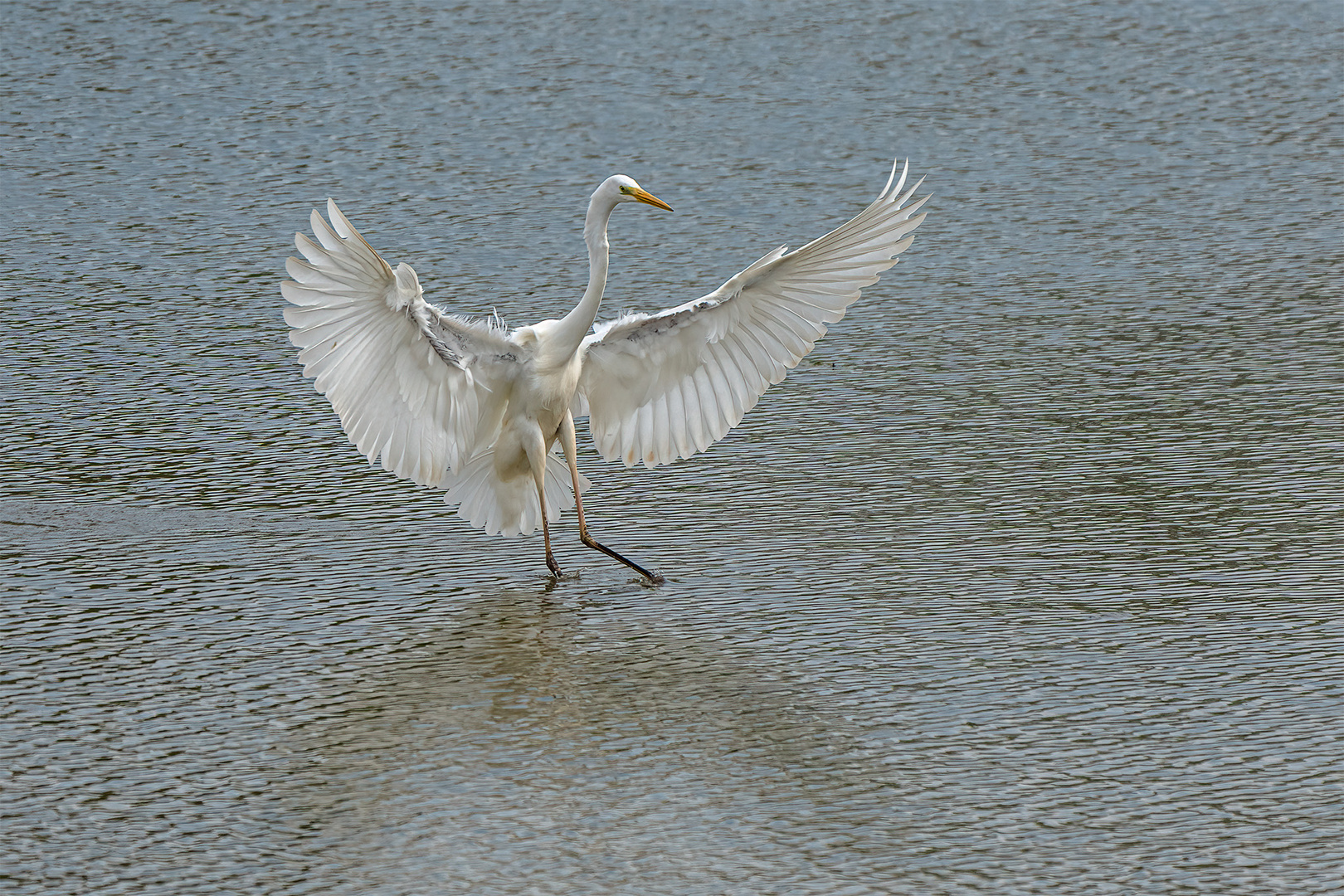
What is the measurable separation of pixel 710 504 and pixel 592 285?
0.97 m

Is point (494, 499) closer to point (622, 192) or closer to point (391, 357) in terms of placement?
point (391, 357)

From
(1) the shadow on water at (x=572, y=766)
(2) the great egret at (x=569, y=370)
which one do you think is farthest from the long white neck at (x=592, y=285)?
(1) the shadow on water at (x=572, y=766)

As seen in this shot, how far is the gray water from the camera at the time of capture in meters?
4.53

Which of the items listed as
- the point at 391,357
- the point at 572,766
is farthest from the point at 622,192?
the point at 572,766

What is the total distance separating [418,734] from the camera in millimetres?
5062

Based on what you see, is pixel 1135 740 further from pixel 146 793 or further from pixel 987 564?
pixel 146 793

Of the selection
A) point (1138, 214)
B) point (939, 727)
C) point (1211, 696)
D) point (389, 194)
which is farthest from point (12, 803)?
point (1138, 214)

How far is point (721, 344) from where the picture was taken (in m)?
6.79

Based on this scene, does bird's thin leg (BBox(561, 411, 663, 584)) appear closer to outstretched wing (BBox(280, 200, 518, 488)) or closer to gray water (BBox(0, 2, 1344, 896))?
gray water (BBox(0, 2, 1344, 896))

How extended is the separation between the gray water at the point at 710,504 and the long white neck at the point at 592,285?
758 millimetres

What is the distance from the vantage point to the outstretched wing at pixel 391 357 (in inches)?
228

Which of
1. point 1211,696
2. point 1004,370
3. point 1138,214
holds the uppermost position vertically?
point 1138,214

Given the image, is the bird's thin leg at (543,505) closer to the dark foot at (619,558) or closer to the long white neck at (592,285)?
the dark foot at (619,558)

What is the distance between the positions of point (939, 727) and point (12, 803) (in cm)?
244
